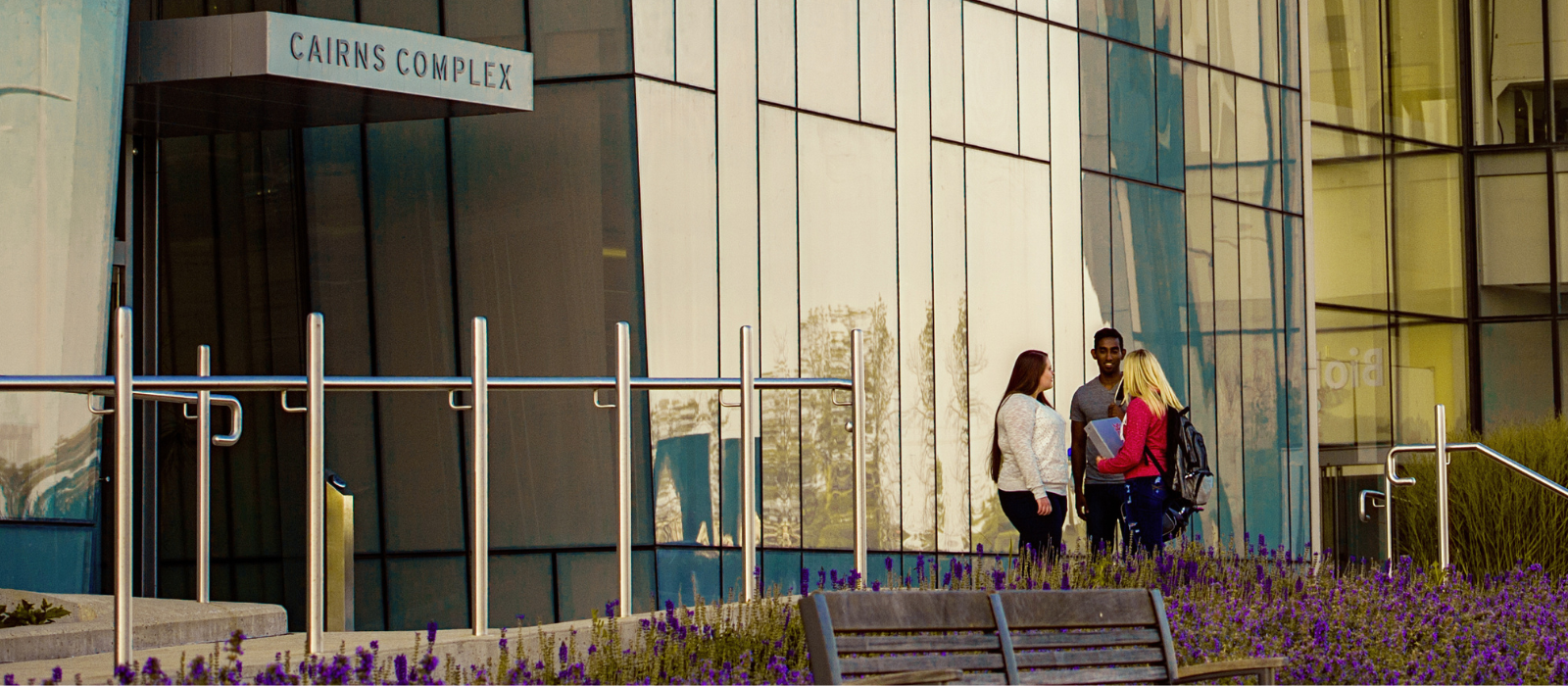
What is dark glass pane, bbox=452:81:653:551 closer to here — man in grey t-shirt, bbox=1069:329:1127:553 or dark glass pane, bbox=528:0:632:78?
dark glass pane, bbox=528:0:632:78

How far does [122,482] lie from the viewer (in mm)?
5625

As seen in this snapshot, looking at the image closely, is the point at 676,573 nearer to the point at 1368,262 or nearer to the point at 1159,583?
the point at 1159,583

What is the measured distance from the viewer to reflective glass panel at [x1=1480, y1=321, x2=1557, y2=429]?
2753cm

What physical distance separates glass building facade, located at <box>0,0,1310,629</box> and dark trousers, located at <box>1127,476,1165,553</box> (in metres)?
4.51

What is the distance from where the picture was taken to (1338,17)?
2617cm

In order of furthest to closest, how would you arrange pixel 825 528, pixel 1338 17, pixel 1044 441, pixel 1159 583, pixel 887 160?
pixel 1338 17 < pixel 887 160 < pixel 825 528 < pixel 1044 441 < pixel 1159 583

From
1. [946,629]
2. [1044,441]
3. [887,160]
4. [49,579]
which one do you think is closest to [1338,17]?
[887,160]

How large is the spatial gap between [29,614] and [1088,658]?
15.2 ft

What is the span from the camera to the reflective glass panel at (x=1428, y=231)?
89.5ft

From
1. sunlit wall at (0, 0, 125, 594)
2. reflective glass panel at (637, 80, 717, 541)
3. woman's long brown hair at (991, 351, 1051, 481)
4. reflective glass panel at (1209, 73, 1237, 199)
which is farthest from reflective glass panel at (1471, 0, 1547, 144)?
sunlit wall at (0, 0, 125, 594)

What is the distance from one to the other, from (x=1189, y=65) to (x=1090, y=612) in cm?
1609

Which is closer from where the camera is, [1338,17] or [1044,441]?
[1044,441]

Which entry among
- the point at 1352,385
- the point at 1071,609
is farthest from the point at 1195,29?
the point at 1071,609

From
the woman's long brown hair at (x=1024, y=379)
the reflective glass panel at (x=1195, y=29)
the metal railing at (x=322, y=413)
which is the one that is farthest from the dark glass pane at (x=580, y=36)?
the reflective glass panel at (x=1195, y=29)
